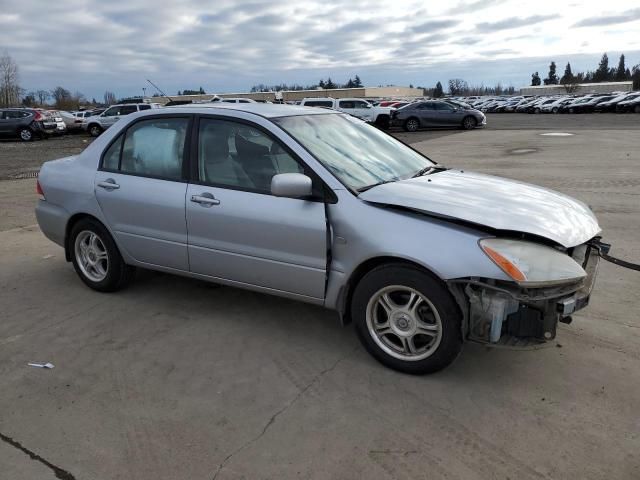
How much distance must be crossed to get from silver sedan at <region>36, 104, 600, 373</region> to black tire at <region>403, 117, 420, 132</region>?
2472 centimetres

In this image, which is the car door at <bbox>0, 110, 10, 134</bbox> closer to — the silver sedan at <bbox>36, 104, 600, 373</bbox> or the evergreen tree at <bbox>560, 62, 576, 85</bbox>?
the silver sedan at <bbox>36, 104, 600, 373</bbox>

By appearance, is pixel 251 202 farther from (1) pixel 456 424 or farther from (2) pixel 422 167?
(1) pixel 456 424

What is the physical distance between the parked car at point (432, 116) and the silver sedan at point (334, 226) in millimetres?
24752

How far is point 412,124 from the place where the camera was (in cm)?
2862

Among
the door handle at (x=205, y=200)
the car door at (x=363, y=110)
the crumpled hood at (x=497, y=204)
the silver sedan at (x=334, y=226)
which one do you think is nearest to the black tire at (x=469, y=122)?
the car door at (x=363, y=110)

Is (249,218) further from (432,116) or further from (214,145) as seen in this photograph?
(432,116)

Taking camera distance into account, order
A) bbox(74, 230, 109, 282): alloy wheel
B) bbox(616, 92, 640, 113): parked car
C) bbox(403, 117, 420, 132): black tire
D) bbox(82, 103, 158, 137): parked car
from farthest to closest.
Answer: bbox(616, 92, 640, 113): parked car < bbox(403, 117, 420, 132): black tire < bbox(82, 103, 158, 137): parked car < bbox(74, 230, 109, 282): alloy wheel

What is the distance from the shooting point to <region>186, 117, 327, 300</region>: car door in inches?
143

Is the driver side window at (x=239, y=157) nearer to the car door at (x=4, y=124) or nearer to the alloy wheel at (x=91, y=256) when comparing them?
the alloy wheel at (x=91, y=256)

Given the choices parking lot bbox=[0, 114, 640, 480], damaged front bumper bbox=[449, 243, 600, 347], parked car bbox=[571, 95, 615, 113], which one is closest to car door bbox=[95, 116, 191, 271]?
parking lot bbox=[0, 114, 640, 480]

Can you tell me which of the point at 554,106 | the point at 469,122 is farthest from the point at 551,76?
the point at 469,122

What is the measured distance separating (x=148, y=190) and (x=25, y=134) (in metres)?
25.8

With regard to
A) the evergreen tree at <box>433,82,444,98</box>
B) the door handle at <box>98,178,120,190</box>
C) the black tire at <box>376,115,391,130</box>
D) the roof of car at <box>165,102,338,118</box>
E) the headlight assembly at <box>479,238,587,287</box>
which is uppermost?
the evergreen tree at <box>433,82,444,98</box>

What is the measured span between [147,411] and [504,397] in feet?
6.80
